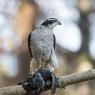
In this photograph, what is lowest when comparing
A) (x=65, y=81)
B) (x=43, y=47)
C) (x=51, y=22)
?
(x=65, y=81)

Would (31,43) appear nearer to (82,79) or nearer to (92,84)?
(82,79)

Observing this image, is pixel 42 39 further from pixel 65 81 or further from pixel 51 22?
pixel 65 81

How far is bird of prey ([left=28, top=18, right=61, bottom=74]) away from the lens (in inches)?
158

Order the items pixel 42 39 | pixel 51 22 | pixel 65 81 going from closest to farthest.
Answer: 1. pixel 65 81
2. pixel 51 22
3. pixel 42 39

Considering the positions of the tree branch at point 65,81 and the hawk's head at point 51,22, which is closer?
the tree branch at point 65,81

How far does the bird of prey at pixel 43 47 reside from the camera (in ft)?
13.2

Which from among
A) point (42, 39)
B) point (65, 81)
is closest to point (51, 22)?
point (42, 39)

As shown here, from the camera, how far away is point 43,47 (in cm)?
413

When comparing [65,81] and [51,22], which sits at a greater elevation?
[51,22]

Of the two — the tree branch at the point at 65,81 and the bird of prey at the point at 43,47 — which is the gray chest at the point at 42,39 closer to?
the bird of prey at the point at 43,47

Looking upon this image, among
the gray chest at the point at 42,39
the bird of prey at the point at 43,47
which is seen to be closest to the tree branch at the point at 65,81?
the bird of prey at the point at 43,47

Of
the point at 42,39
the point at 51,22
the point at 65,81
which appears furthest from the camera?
the point at 42,39

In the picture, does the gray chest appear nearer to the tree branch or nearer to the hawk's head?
the hawk's head

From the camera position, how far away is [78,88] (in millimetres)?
10898
